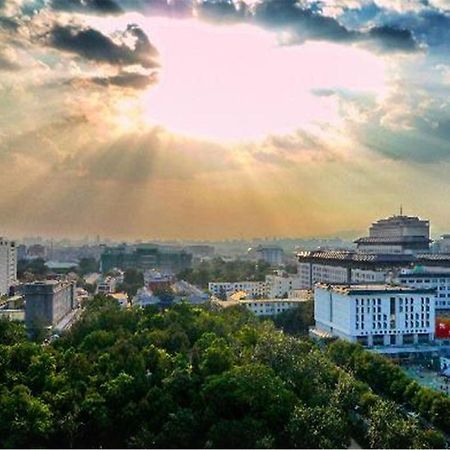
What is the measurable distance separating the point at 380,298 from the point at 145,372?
6.71 m

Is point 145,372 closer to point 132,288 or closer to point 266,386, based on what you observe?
point 266,386

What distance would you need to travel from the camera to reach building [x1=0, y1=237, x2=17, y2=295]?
70.7 ft

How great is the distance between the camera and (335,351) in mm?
10570

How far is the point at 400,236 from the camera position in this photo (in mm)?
19812

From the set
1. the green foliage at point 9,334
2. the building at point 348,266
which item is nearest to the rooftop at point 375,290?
the building at point 348,266

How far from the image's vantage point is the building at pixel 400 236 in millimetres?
19344

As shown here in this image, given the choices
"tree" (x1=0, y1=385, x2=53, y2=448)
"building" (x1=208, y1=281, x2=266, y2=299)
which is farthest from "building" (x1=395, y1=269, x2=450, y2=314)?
"tree" (x1=0, y1=385, x2=53, y2=448)

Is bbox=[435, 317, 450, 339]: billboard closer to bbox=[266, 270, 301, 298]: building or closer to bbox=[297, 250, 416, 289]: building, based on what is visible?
bbox=[297, 250, 416, 289]: building

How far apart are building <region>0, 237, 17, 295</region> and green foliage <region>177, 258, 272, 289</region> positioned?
6.61 m

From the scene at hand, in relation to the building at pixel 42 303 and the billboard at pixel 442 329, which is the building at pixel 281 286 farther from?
the building at pixel 42 303

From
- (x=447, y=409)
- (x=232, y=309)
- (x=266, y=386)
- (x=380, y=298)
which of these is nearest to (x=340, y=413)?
(x=266, y=386)

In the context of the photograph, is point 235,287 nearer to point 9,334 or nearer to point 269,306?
point 269,306

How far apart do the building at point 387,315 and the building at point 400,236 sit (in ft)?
18.4

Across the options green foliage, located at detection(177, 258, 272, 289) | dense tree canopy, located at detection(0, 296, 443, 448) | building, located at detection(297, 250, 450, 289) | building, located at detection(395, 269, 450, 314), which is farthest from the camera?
green foliage, located at detection(177, 258, 272, 289)
